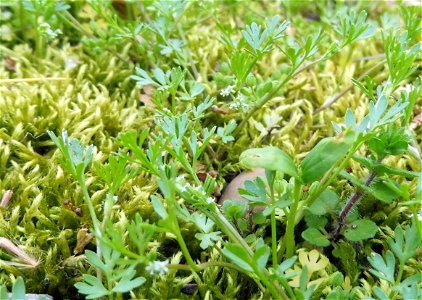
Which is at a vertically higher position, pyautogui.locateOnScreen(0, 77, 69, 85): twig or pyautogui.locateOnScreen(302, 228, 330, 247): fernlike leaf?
pyautogui.locateOnScreen(0, 77, 69, 85): twig

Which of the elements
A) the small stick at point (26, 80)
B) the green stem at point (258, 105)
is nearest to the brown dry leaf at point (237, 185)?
the green stem at point (258, 105)

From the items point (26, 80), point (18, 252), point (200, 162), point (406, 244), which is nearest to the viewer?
point (406, 244)

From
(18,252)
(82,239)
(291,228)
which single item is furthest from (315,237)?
(18,252)

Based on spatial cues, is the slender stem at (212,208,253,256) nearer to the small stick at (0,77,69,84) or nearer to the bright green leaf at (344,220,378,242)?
the bright green leaf at (344,220,378,242)

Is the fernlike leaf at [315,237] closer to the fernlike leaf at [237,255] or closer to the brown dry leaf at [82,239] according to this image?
the fernlike leaf at [237,255]

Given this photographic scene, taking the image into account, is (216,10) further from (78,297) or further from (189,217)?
(78,297)

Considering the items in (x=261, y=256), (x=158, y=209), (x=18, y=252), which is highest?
(x=158, y=209)

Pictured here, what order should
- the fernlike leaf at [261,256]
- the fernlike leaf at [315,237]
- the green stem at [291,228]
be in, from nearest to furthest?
the fernlike leaf at [261,256]
the green stem at [291,228]
the fernlike leaf at [315,237]

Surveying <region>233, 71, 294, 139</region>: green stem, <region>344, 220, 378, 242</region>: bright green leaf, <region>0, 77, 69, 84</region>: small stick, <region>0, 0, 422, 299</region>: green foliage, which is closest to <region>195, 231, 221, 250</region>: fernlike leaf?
<region>0, 0, 422, 299</region>: green foliage

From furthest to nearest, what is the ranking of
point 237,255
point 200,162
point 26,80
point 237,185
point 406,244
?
point 26,80
point 200,162
point 237,185
point 406,244
point 237,255

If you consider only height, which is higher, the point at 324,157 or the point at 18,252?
the point at 324,157

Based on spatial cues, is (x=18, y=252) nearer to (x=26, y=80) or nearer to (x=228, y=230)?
(x=228, y=230)
